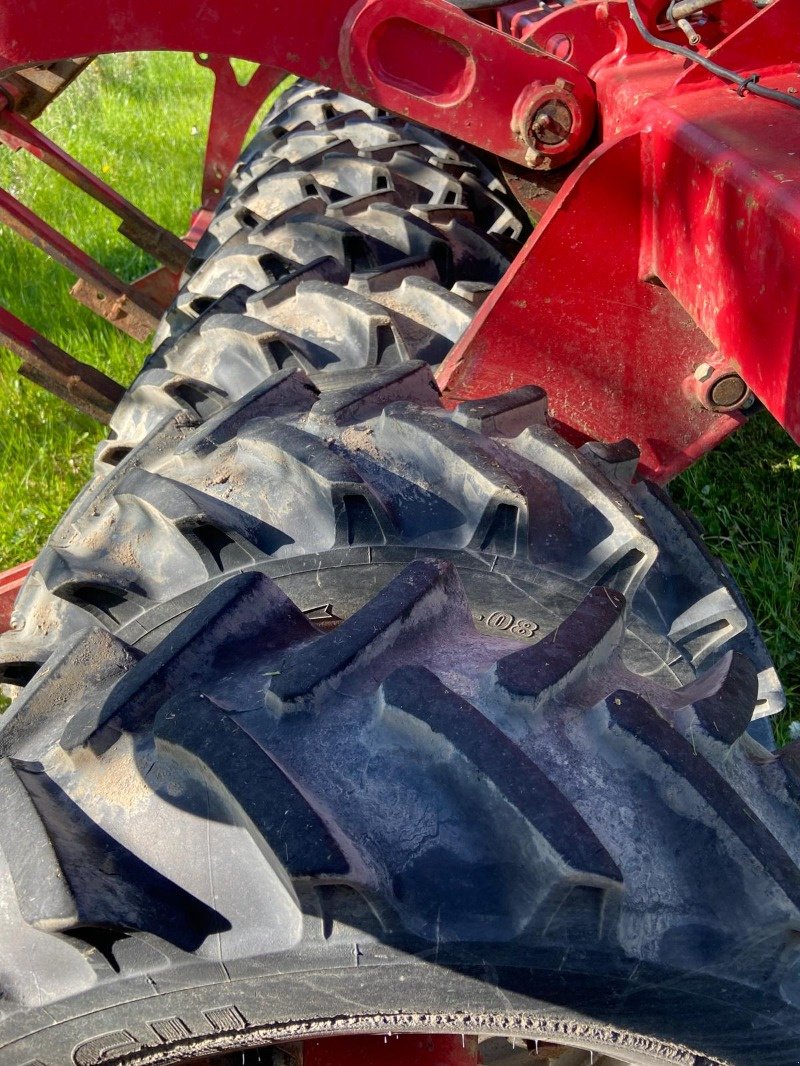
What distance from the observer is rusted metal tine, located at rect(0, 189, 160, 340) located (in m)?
3.24

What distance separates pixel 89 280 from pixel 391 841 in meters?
2.63

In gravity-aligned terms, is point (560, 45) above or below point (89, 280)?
above

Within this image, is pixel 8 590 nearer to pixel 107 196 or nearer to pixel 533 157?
pixel 533 157

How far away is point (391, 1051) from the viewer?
133 cm

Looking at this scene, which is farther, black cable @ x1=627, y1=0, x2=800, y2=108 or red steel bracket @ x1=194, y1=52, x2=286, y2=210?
red steel bracket @ x1=194, y1=52, x2=286, y2=210

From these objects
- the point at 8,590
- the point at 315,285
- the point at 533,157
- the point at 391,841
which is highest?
the point at 533,157

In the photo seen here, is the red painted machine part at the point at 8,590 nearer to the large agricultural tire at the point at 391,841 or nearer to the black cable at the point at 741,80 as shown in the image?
the large agricultural tire at the point at 391,841

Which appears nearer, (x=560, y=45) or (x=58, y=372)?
(x=560, y=45)

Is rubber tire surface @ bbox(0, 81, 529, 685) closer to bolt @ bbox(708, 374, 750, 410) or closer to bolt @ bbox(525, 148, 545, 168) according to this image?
bolt @ bbox(525, 148, 545, 168)

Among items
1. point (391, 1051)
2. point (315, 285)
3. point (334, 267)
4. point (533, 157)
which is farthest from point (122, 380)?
point (391, 1051)

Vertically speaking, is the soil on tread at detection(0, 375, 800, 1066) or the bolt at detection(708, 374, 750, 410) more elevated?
the bolt at detection(708, 374, 750, 410)

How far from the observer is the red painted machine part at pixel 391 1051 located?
131 cm

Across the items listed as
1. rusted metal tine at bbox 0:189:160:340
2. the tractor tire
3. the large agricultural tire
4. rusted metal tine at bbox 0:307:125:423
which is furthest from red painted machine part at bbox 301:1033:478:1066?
rusted metal tine at bbox 0:189:160:340

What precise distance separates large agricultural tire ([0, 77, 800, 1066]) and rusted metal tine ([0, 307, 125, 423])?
1822 mm
